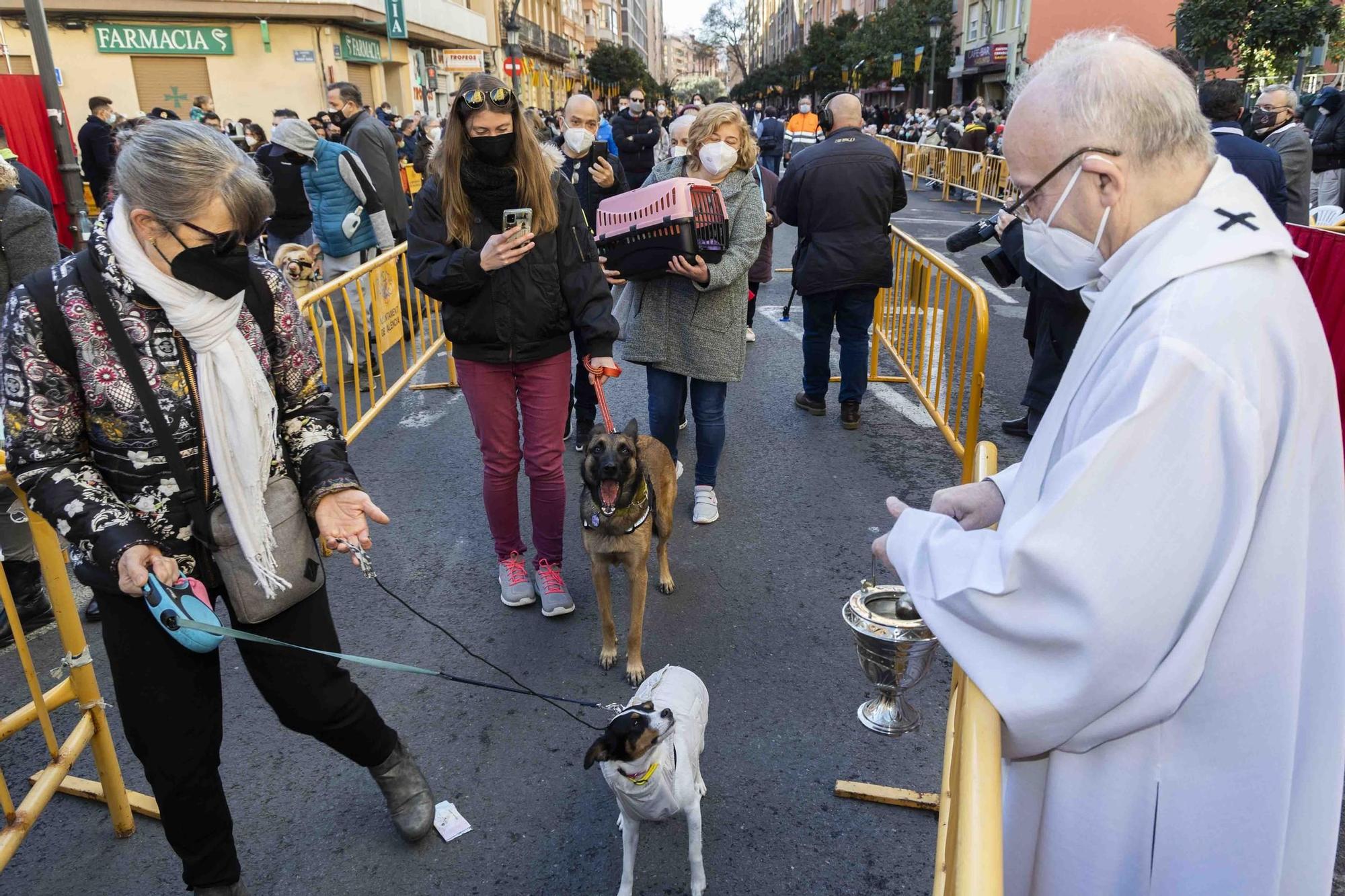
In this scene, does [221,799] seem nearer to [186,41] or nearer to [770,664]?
[770,664]

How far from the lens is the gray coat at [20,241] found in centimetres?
472

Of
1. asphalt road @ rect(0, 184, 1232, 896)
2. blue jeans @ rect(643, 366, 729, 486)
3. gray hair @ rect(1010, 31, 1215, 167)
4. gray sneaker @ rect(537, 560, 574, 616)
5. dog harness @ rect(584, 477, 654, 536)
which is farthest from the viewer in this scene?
blue jeans @ rect(643, 366, 729, 486)

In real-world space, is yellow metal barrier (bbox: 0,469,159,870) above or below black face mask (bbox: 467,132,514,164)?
below

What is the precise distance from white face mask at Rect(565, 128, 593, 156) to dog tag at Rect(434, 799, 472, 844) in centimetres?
544

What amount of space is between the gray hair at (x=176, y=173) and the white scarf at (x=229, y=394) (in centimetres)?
8

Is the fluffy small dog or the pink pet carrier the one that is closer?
the pink pet carrier

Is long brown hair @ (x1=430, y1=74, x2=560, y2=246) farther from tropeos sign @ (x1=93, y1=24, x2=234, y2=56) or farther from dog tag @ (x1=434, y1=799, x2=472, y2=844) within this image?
tropeos sign @ (x1=93, y1=24, x2=234, y2=56)

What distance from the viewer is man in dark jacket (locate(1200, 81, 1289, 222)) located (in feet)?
18.2

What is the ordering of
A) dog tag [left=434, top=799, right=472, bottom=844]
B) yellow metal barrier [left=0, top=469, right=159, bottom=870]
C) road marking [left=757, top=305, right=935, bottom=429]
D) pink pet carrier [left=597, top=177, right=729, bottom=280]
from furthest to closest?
road marking [left=757, top=305, right=935, bottom=429], pink pet carrier [left=597, top=177, right=729, bottom=280], dog tag [left=434, top=799, right=472, bottom=844], yellow metal barrier [left=0, top=469, right=159, bottom=870]

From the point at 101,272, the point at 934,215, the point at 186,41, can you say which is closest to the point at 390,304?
the point at 101,272

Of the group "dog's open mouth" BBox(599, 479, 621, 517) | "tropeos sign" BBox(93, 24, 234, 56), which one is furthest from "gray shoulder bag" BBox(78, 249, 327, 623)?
"tropeos sign" BBox(93, 24, 234, 56)

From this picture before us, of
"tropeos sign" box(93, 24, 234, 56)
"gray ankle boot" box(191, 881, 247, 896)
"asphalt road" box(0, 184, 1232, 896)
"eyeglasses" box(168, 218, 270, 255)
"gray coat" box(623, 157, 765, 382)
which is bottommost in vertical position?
"asphalt road" box(0, 184, 1232, 896)

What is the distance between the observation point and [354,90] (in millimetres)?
8508

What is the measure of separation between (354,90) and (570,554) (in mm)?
6125
